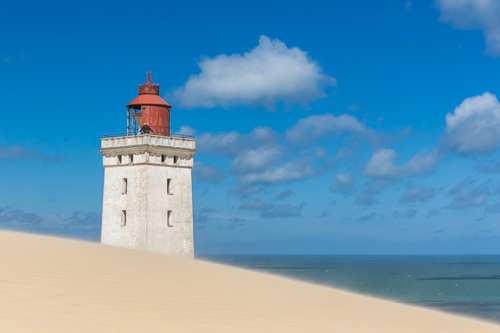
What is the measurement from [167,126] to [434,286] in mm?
60748

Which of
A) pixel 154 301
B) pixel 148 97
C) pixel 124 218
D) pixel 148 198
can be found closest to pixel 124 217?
pixel 124 218

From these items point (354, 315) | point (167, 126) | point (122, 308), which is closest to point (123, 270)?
point (122, 308)

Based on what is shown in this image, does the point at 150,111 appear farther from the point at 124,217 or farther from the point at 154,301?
the point at 154,301

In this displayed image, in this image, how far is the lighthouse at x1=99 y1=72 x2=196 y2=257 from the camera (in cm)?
3647

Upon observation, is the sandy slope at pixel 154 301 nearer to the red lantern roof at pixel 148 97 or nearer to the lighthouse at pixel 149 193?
the lighthouse at pixel 149 193

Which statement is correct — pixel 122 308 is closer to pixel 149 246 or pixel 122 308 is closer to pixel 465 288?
pixel 149 246

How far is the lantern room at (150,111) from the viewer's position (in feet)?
130

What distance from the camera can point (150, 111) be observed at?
39844mm

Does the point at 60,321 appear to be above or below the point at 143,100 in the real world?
below

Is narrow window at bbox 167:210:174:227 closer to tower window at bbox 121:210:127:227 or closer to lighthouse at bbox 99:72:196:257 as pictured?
lighthouse at bbox 99:72:196:257

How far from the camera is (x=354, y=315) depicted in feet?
45.0

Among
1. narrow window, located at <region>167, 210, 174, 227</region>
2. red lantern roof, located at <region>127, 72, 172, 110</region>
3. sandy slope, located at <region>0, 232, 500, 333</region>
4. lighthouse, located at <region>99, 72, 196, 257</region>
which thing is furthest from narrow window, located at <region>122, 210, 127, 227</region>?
sandy slope, located at <region>0, 232, 500, 333</region>

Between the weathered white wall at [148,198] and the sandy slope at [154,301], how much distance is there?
1844 cm

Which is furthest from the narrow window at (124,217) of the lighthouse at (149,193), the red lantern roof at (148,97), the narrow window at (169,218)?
the red lantern roof at (148,97)
